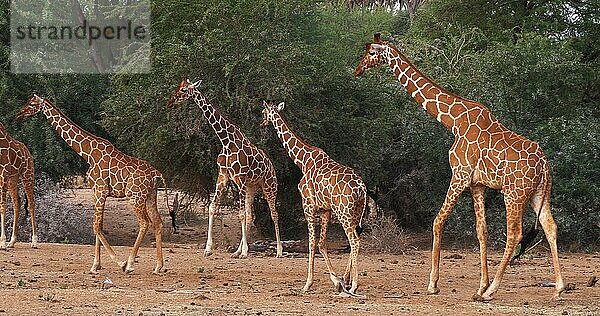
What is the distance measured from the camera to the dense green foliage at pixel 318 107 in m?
17.8

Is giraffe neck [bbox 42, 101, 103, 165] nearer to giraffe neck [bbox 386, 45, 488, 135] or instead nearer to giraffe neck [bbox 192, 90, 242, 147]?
giraffe neck [bbox 192, 90, 242, 147]

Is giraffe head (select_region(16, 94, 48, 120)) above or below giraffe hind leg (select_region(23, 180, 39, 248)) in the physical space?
above

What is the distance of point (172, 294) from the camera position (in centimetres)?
1059

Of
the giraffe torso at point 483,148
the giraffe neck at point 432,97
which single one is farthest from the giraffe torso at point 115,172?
the giraffe torso at point 483,148

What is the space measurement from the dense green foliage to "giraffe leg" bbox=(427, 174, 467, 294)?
6575 millimetres

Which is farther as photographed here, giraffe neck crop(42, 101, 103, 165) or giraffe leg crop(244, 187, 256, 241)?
giraffe leg crop(244, 187, 256, 241)

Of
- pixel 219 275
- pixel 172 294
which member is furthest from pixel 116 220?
pixel 172 294

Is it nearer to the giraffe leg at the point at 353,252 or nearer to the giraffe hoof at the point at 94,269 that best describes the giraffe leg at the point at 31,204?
the giraffe hoof at the point at 94,269

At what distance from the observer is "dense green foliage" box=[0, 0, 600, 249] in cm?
1780

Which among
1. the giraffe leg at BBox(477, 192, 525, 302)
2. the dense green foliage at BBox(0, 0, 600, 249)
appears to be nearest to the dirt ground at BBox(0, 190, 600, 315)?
the giraffe leg at BBox(477, 192, 525, 302)

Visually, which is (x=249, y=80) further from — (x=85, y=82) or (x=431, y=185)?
(x=85, y=82)

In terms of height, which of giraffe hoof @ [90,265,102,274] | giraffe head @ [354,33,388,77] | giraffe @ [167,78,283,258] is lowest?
giraffe hoof @ [90,265,102,274]

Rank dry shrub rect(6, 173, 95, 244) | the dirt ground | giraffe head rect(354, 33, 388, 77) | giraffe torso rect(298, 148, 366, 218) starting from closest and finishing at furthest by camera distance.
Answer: the dirt ground → giraffe torso rect(298, 148, 366, 218) → giraffe head rect(354, 33, 388, 77) → dry shrub rect(6, 173, 95, 244)

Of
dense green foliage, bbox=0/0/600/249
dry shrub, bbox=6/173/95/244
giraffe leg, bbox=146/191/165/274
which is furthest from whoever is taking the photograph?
dry shrub, bbox=6/173/95/244
